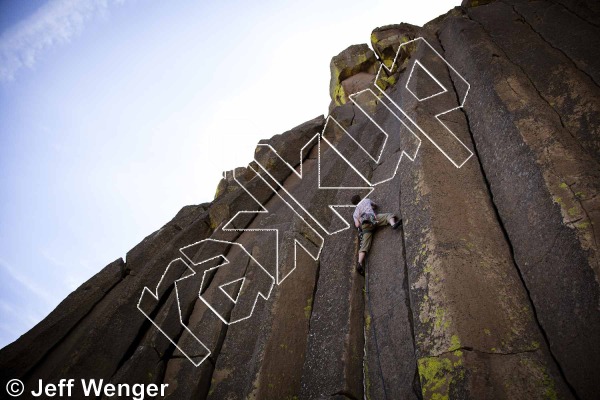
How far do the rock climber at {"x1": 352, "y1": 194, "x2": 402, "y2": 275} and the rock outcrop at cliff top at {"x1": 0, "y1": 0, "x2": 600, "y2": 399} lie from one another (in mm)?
243

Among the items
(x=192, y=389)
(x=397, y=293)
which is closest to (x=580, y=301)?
(x=397, y=293)

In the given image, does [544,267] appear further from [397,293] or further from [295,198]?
[295,198]

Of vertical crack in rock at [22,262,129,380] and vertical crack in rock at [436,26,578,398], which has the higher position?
vertical crack in rock at [22,262,129,380]

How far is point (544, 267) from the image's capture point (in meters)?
4.05

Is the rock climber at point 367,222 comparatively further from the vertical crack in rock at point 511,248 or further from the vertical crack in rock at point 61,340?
the vertical crack in rock at point 61,340

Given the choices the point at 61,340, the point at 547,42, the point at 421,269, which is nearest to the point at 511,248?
the point at 421,269

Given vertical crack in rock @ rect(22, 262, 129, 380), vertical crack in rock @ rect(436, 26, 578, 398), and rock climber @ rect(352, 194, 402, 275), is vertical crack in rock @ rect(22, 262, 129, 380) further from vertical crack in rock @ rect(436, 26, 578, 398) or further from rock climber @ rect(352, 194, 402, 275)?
vertical crack in rock @ rect(436, 26, 578, 398)

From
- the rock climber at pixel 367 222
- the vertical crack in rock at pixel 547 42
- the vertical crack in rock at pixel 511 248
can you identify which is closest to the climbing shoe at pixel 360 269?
the rock climber at pixel 367 222

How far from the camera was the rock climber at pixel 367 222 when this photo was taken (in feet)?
19.6

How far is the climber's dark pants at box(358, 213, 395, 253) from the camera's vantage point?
610 cm

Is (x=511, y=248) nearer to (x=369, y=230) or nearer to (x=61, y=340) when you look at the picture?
(x=369, y=230)

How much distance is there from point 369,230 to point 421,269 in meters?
1.90

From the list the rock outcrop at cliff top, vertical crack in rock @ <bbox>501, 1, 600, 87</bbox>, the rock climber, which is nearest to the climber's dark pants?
the rock climber

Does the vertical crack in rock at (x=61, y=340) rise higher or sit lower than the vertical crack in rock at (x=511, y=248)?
higher
